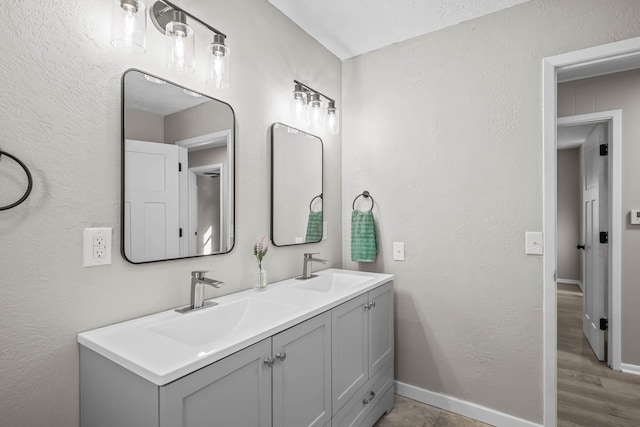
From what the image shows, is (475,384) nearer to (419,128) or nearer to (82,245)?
(419,128)

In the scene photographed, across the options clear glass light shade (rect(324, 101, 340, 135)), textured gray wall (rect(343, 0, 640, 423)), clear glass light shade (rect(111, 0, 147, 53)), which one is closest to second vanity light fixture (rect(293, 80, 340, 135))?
clear glass light shade (rect(324, 101, 340, 135))

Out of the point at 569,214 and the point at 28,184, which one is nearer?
the point at 28,184

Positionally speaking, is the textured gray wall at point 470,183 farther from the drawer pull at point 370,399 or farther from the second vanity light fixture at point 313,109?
the drawer pull at point 370,399

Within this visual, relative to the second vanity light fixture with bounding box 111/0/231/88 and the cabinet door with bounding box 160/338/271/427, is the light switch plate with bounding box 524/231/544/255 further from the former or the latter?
the second vanity light fixture with bounding box 111/0/231/88

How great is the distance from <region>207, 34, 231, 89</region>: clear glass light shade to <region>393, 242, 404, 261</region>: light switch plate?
1.51 m

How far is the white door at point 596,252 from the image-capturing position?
2.71 metres

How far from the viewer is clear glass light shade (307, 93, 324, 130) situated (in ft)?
7.00

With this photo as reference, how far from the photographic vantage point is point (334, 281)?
219cm

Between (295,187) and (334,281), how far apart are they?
0.68 meters

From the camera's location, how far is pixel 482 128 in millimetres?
2016

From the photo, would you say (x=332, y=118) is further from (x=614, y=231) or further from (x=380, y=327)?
(x=614, y=231)

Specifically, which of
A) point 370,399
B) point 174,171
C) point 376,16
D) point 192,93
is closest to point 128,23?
point 192,93

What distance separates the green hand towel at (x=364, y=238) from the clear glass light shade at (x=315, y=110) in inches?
27.6

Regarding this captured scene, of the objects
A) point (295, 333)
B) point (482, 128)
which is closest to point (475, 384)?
point (295, 333)
